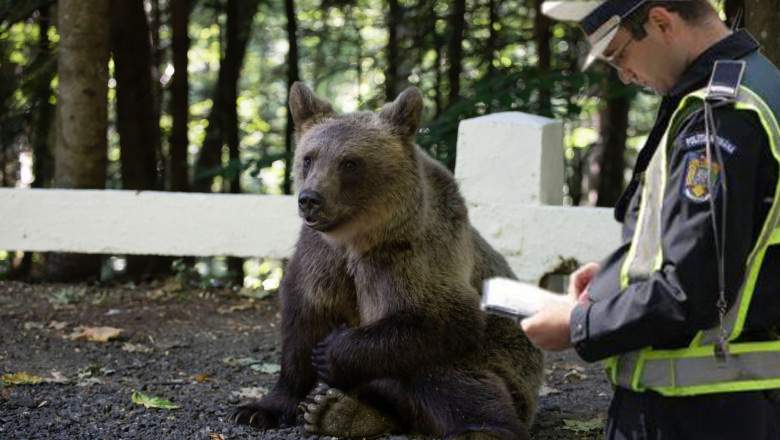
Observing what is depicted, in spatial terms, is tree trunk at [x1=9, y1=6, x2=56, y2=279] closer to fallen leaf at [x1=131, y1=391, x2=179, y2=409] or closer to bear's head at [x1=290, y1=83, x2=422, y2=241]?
fallen leaf at [x1=131, y1=391, x2=179, y2=409]

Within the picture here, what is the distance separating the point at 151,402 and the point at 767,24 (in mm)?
4592

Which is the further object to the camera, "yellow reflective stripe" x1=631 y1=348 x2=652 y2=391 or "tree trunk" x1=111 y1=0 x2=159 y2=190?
"tree trunk" x1=111 y1=0 x2=159 y2=190

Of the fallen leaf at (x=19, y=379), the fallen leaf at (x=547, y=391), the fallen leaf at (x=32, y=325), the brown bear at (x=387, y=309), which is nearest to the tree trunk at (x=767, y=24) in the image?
the fallen leaf at (x=547, y=391)

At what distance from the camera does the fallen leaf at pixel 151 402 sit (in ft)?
17.6

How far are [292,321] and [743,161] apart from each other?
9.50ft

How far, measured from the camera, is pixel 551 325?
2.91 metres

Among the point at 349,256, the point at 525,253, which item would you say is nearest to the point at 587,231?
the point at 525,253

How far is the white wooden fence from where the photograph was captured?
309 inches

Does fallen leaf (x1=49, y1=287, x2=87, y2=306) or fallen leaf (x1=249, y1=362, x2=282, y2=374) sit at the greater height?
fallen leaf (x1=49, y1=287, x2=87, y2=306)

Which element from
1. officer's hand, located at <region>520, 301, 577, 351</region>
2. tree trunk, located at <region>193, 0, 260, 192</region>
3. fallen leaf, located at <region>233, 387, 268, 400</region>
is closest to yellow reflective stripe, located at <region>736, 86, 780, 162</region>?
officer's hand, located at <region>520, 301, 577, 351</region>

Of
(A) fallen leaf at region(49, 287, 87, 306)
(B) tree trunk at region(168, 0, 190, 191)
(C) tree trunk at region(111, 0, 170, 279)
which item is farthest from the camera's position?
(B) tree trunk at region(168, 0, 190, 191)

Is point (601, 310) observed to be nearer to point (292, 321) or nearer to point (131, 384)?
point (292, 321)

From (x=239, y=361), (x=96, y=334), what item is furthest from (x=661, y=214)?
(x=96, y=334)

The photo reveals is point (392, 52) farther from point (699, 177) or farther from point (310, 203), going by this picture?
point (699, 177)
